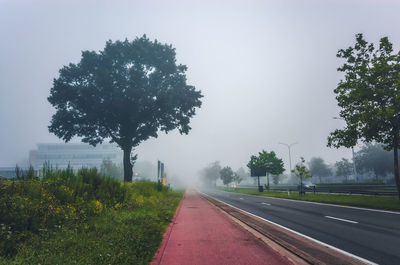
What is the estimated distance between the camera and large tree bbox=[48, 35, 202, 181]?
74.8 ft

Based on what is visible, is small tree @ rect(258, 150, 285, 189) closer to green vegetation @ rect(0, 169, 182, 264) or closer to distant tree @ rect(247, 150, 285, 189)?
distant tree @ rect(247, 150, 285, 189)

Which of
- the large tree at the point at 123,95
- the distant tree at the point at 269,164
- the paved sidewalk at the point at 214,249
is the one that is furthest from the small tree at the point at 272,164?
the paved sidewalk at the point at 214,249

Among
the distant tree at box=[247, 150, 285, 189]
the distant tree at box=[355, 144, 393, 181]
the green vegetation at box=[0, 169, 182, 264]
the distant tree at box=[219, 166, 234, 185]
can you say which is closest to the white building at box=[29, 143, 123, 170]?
the distant tree at box=[219, 166, 234, 185]

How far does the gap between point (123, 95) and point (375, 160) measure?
64.6m

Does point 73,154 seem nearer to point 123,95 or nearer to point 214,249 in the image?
point 123,95

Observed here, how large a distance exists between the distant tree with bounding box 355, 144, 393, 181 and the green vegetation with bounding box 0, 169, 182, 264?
2575 inches

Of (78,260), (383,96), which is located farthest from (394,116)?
(78,260)

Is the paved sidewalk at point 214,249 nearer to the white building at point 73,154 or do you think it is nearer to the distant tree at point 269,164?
the distant tree at point 269,164

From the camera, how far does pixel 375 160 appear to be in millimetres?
53469

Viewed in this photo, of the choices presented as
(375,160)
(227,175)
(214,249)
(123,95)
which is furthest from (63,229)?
(375,160)

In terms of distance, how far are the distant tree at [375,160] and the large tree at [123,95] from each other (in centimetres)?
5467

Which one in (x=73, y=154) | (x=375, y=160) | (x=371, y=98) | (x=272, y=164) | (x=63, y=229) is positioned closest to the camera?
(x=63, y=229)

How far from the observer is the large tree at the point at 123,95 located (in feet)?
74.8

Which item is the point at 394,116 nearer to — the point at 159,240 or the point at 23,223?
the point at 159,240
